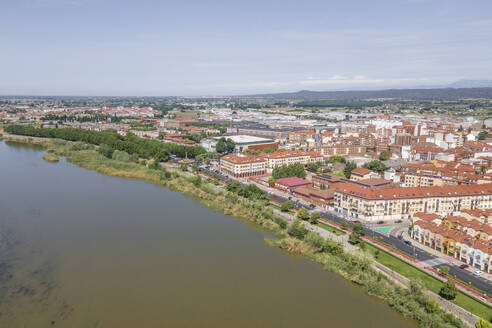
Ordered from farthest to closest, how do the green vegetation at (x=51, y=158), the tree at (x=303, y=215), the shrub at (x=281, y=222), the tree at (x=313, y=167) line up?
the green vegetation at (x=51, y=158)
the tree at (x=313, y=167)
the tree at (x=303, y=215)
the shrub at (x=281, y=222)

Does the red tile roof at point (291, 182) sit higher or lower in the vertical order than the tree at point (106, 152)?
lower

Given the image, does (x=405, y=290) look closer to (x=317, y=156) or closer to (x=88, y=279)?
(x=88, y=279)

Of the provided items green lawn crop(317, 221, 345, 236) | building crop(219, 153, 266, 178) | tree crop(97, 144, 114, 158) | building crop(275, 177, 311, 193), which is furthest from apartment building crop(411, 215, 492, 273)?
tree crop(97, 144, 114, 158)

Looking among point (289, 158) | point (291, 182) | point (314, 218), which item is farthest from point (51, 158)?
point (314, 218)

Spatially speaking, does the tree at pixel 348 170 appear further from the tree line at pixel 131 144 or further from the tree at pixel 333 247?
the tree at pixel 333 247

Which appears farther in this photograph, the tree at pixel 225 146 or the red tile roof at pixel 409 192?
the tree at pixel 225 146

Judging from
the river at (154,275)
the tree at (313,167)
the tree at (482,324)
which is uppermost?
the tree at (313,167)

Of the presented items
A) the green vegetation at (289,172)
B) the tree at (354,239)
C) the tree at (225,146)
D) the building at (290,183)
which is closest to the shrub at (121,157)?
the tree at (225,146)
